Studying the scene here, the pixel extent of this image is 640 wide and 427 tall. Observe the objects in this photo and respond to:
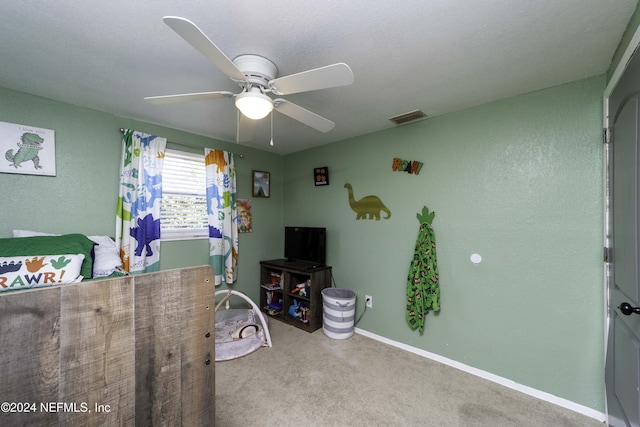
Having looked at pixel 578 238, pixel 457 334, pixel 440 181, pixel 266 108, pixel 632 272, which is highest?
pixel 266 108

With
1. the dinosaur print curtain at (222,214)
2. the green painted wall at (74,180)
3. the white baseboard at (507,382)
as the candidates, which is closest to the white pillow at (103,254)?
the green painted wall at (74,180)

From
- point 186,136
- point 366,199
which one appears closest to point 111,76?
point 186,136

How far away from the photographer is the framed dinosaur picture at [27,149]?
188 centimetres

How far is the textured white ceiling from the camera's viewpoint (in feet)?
3.84

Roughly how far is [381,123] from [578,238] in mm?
1820

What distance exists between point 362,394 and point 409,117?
2.41 meters

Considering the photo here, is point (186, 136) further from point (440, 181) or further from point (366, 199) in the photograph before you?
point (440, 181)

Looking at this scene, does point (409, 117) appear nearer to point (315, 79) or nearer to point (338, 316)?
point (315, 79)

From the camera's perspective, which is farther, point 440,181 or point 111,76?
point 440,181

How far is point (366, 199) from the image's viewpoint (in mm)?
2887

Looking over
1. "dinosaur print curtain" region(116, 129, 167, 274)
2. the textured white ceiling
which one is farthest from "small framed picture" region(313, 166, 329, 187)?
"dinosaur print curtain" region(116, 129, 167, 274)

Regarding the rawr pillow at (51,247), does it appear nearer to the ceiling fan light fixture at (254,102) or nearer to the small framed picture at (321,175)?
the ceiling fan light fixture at (254,102)

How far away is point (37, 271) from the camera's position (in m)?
1.58

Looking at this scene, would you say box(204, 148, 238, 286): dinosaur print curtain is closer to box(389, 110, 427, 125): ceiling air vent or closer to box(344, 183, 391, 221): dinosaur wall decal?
box(344, 183, 391, 221): dinosaur wall decal
